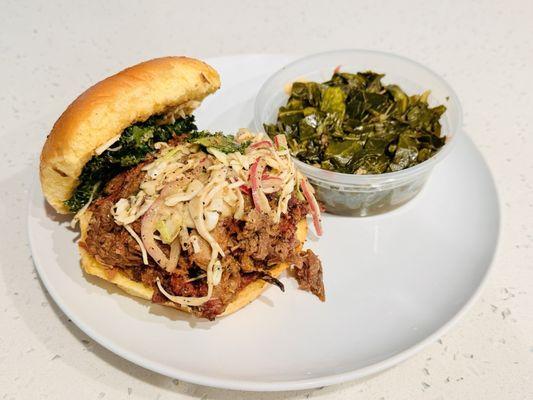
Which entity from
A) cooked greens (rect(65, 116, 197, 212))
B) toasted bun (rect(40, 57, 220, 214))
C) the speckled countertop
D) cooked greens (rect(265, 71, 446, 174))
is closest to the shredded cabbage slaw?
cooked greens (rect(65, 116, 197, 212))

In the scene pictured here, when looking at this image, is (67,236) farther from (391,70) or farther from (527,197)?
(527,197)

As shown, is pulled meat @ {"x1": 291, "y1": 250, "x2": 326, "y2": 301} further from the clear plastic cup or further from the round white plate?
the clear plastic cup

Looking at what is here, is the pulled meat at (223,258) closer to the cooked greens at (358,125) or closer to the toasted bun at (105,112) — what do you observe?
the toasted bun at (105,112)

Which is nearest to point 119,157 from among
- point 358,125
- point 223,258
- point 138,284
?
point 138,284

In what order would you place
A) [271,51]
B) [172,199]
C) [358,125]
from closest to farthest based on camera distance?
[172,199]
[358,125]
[271,51]

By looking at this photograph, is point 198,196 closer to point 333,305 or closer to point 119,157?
point 119,157

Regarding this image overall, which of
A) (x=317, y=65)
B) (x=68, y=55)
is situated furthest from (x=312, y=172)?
(x=68, y=55)
